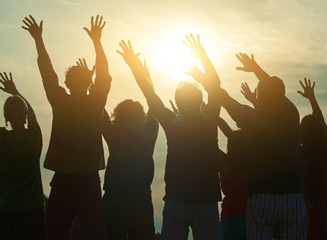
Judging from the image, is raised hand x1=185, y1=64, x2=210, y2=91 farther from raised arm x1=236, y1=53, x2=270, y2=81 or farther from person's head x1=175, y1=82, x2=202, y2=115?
raised arm x1=236, y1=53, x2=270, y2=81

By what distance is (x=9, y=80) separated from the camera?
6023 millimetres

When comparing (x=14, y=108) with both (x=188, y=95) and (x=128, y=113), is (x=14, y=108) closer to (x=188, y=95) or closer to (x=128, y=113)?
(x=128, y=113)

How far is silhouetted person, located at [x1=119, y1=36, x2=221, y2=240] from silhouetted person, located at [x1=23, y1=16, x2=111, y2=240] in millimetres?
729

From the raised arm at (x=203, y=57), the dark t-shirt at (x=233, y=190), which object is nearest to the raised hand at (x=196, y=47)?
the raised arm at (x=203, y=57)

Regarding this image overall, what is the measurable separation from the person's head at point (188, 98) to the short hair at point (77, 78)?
1.00 metres

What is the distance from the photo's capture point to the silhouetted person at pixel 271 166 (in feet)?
14.9

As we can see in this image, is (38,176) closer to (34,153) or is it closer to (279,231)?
(34,153)

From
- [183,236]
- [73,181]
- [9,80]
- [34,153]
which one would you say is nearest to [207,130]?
[183,236]

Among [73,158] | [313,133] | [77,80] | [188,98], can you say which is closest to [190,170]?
[188,98]

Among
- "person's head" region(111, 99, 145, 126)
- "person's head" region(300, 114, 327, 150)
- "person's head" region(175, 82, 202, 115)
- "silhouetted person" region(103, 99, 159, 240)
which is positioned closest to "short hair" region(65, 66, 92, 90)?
"silhouetted person" region(103, 99, 159, 240)

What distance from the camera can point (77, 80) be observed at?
500 centimetres

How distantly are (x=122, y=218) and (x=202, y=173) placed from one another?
1476 mm

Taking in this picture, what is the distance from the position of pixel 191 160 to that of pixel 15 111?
2145 mm

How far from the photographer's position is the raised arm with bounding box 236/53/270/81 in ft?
17.1
